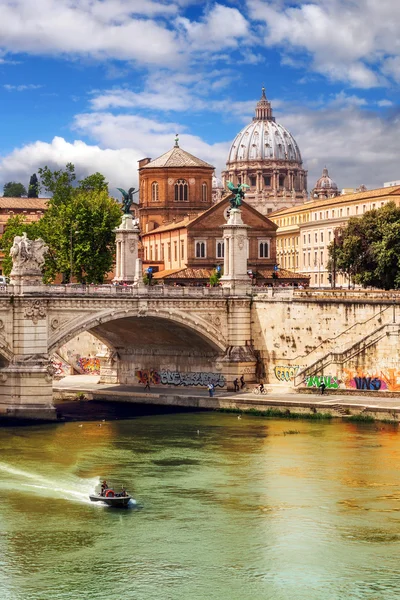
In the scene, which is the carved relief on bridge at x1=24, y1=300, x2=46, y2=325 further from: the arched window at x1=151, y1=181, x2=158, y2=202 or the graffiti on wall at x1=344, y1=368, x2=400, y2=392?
the arched window at x1=151, y1=181, x2=158, y2=202

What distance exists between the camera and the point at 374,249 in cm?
9369

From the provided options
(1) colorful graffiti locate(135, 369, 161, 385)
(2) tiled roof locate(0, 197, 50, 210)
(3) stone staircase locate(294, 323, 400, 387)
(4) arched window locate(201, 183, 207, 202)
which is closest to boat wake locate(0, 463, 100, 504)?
(3) stone staircase locate(294, 323, 400, 387)

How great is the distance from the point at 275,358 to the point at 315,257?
73508 millimetres

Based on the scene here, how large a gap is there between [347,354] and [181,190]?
50.8m

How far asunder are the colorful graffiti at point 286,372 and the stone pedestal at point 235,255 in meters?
5.16

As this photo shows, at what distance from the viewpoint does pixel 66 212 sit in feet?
325

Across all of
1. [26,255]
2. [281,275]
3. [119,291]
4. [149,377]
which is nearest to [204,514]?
[26,255]

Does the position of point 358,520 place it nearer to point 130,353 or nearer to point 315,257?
point 130,353

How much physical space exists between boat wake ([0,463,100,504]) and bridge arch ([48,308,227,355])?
16342mm

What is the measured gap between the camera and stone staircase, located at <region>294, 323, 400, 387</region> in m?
73.9

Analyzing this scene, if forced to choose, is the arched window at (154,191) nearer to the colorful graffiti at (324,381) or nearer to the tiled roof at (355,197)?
the tiled roof at (355,197)

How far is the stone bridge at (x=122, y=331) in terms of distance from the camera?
68625 mm

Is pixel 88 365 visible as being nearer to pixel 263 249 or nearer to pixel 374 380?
pixel 374 380

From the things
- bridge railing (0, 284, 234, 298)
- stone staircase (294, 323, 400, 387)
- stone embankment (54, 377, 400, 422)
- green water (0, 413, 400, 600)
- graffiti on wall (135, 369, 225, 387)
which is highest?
bridge railing (0, 284, 234, 298)
